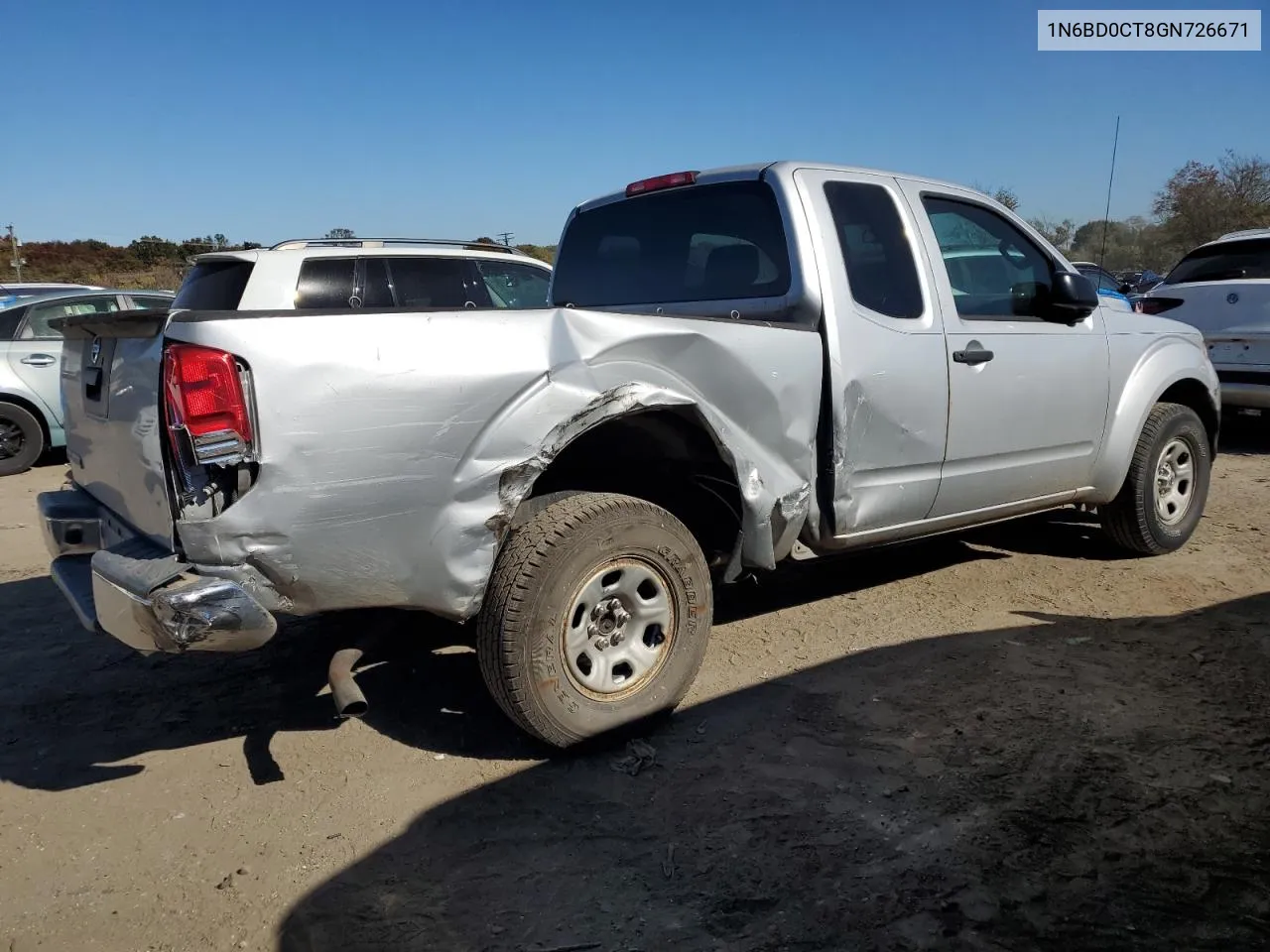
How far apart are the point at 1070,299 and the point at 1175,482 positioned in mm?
1620

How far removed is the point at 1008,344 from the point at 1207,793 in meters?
2.06

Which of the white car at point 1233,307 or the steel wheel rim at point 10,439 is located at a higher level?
the white car at point 1233,307

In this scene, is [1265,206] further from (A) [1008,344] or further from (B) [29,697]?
(B) [29,697]

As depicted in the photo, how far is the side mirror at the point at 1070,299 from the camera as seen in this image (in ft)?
14.2

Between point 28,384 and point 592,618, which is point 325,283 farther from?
point 592,618

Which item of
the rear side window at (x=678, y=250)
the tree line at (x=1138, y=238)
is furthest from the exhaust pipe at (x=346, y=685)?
the tree line at (x=1138, y=238)

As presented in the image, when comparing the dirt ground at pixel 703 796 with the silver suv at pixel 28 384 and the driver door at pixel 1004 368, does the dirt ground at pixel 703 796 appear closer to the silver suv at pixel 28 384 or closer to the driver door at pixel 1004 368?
the driver door at pixel 1004 368

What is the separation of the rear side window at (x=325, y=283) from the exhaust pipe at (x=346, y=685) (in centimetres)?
442

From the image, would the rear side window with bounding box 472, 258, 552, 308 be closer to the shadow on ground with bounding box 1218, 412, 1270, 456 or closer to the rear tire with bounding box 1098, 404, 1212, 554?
the rear tire with bounding box 1098, 404, 1212, 554

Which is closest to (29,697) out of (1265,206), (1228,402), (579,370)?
(579,370)

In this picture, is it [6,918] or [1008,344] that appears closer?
[6,918]

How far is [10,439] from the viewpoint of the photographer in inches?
347

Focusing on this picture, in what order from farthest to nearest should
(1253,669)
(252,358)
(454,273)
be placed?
(454,273) → (1253,669) → (252,358)

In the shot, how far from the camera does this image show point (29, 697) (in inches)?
146
